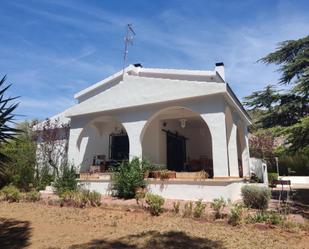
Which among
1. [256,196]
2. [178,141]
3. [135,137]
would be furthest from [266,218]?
[178,141]

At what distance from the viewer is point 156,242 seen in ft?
23.6

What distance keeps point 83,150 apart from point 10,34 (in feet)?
30.5

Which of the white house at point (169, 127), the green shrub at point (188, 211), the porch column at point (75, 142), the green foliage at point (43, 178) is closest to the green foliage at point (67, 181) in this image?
the white house at point (169, 127)

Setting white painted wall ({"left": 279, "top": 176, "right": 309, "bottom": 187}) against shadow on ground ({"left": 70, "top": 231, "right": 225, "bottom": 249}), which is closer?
shadow on ground ({"left": 70, "top": 231, "right": 225, "bottom": 249})

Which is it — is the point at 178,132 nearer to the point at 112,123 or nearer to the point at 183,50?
the point at 112,123

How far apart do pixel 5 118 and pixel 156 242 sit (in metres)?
5.82

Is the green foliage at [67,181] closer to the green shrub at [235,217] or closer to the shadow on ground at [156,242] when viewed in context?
the shadow on ground at [156,242]

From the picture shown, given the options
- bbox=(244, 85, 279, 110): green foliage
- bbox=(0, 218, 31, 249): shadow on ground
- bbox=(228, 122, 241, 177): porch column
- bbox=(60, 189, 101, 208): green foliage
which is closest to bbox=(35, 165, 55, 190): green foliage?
Result: bbox=(60, 189, 101, 208): green foliage

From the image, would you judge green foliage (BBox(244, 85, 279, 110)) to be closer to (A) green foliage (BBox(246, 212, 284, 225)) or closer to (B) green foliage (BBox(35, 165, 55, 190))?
(A) green foliage (BBox(246, 212, 284, 225))

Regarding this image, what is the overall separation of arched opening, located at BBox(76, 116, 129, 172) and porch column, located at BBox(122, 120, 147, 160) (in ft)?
12.4

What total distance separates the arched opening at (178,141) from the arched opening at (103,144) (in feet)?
7.45

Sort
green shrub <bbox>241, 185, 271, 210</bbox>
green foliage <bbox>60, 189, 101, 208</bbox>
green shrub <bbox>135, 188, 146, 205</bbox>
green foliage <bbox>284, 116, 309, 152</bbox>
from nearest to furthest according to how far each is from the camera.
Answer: green shrub <bbox>241, 185, 271, 210</bbox>
green foliage <bbox>284, 116, 309, 152</bbox>
green shrub <bbox>135, 188, 146, 205</bbox>
green foliage <bbox>60, 189, 101, 208</bbox>

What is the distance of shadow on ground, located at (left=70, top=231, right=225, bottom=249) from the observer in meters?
6.87

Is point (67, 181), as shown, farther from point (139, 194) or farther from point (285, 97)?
point (285, 97)
